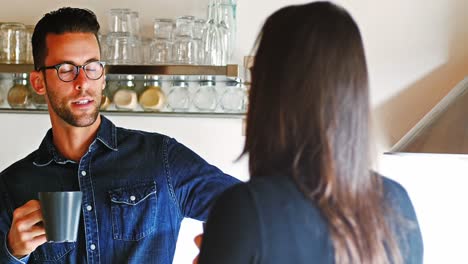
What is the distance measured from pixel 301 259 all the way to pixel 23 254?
2.65 feet

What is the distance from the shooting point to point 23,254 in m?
1.51

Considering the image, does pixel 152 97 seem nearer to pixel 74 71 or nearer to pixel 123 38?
pixel 123 38

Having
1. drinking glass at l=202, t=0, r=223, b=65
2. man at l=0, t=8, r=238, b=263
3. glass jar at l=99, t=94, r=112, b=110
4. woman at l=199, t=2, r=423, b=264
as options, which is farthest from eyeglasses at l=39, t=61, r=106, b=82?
woman at l=199, t=2, r=423, b=264

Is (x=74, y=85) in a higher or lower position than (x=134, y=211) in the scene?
higher

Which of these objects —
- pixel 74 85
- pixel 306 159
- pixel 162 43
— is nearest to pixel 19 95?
pixel 162 43

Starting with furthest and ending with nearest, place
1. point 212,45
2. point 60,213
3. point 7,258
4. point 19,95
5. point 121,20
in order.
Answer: point 19,95 < point 121,20 < point 212,45 < point 7,258 < point 60,213

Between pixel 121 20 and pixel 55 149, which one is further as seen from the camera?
pixel 121 20

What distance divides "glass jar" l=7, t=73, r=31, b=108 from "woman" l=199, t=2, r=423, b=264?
58.5 inches

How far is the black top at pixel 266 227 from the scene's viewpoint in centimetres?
88

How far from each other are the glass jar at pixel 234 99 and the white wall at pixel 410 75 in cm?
6

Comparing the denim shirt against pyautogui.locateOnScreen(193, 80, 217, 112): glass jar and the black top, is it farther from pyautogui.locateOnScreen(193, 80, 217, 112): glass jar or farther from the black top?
the black top

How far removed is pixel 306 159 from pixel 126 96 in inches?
53.9

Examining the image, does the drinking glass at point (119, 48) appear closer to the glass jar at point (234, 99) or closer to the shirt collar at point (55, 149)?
the glass jar at point (234, 99)

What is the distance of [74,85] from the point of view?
1.63 meters
